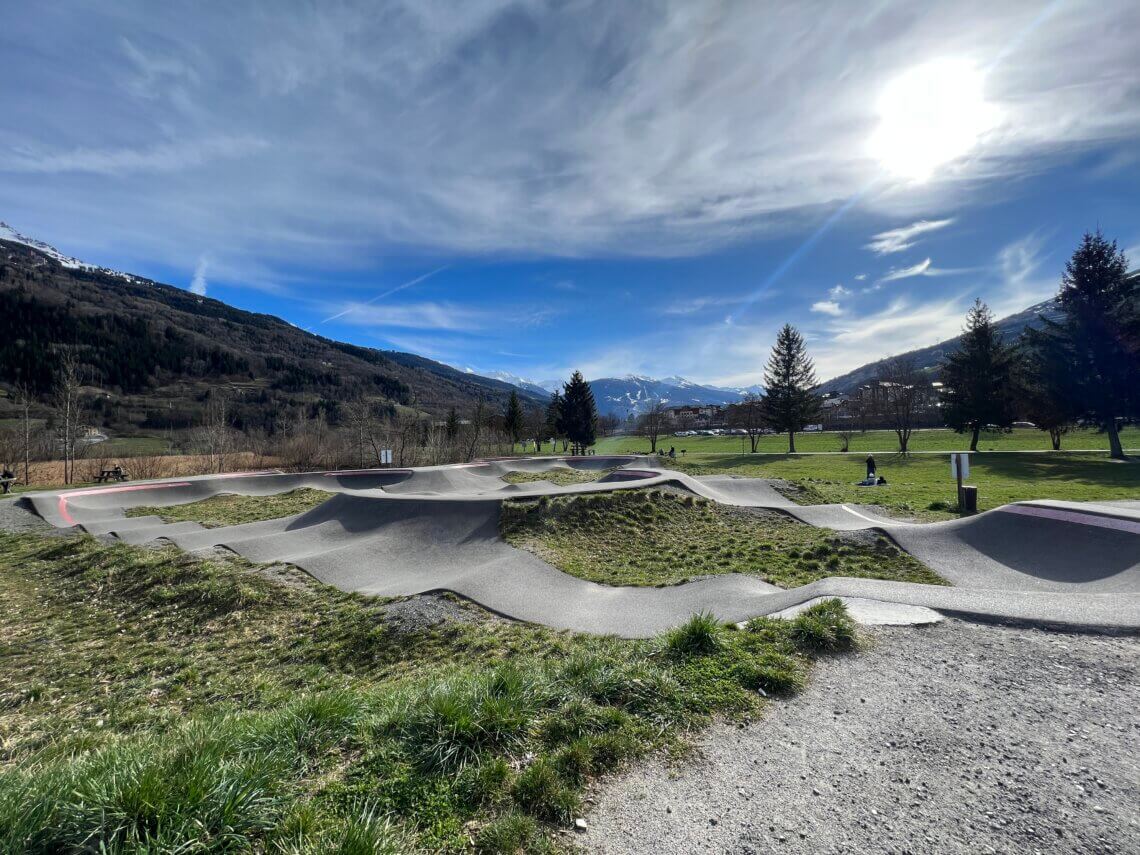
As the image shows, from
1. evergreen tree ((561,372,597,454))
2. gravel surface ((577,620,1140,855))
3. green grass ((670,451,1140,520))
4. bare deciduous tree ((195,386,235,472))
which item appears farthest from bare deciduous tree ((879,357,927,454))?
bare deciduous tree ((195,386,235,472))

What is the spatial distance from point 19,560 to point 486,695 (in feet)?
54.5

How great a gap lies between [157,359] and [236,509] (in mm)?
137886

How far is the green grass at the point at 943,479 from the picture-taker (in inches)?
593

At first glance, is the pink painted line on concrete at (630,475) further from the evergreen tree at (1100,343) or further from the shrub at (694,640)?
the evergreen tree at (1100,343)

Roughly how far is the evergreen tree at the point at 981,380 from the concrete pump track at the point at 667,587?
29.0 m

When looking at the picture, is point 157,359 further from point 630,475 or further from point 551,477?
point 630,475

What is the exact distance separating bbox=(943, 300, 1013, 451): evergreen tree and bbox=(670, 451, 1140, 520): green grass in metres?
5.43

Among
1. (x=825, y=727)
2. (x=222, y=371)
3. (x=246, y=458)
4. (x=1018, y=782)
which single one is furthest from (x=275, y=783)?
(x=222, y=371)

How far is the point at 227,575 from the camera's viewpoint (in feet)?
30.8

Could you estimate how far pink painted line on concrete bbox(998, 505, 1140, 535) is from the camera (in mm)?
8125

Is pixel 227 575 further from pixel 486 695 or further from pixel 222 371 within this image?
pixel 222 371

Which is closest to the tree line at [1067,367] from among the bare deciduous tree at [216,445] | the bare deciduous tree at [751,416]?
the bare deciduous tree at [751,416]

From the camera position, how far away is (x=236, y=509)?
17891 mm

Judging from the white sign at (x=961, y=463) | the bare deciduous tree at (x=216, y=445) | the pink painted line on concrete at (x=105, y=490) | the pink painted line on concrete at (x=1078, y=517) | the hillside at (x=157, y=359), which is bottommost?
the pink painted line on concrete at (x=105, y=490)
